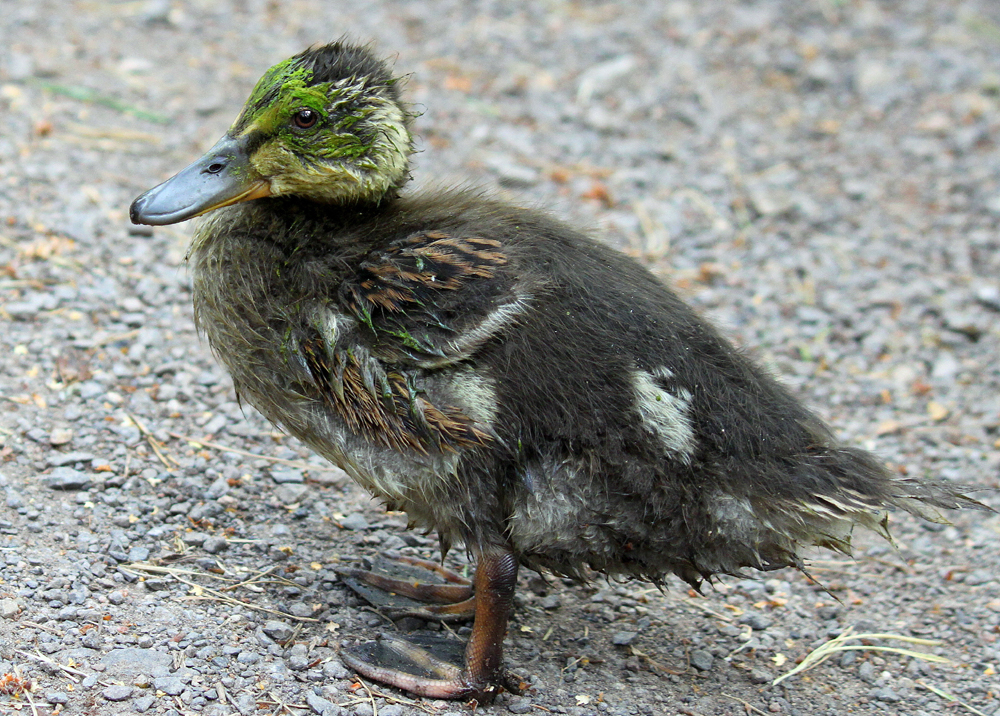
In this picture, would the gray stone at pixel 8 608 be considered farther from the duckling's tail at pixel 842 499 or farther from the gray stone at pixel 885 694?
the gray stone at pixel 885 694

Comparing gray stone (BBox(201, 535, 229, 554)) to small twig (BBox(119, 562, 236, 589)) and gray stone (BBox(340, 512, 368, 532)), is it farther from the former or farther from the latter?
gray stone (BBox(340, 512, 368, 532))

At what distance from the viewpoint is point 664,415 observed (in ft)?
10.8

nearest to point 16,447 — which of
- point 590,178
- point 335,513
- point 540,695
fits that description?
point 335,513

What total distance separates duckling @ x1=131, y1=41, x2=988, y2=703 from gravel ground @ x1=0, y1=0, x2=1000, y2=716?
1.64 feet

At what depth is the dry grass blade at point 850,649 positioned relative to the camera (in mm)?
3848

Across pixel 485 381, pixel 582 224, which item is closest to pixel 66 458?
pixel 485 381

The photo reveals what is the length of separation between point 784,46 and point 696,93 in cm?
109

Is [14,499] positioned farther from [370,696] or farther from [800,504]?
[800,504]

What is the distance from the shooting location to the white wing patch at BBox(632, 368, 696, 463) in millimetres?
3273

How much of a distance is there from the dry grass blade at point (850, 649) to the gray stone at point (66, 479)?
8.57 feet

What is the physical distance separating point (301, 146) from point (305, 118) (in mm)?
93

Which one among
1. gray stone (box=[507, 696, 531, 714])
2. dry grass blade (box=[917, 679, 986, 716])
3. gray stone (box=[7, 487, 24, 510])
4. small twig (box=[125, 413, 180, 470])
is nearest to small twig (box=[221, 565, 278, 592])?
small twig (box=[125, 413, 180, 470])

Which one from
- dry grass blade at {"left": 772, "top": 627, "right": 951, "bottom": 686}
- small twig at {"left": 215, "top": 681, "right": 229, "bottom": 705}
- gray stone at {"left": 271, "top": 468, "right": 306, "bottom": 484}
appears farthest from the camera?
gray stone at {"left": 271, "top": 468, "right": 306, "bottom": 484}

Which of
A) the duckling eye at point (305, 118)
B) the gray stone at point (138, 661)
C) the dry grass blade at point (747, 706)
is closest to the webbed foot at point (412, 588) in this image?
the gray stone at point (138, 661)
